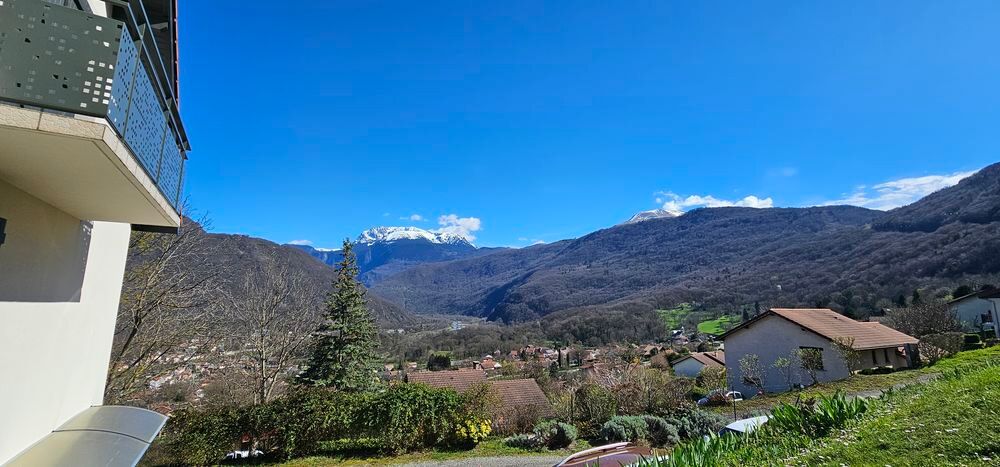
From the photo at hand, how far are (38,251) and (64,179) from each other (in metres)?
0.86

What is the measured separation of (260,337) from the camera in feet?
66.5

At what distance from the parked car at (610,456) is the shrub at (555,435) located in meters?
6.22

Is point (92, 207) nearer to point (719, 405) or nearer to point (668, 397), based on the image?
point (668, 397)

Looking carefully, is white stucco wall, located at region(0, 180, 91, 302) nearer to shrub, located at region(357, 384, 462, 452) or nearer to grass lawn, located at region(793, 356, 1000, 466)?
grass lawn, located at region(793, 356, 1000, 466)

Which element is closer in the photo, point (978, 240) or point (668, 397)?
point (668, 397)

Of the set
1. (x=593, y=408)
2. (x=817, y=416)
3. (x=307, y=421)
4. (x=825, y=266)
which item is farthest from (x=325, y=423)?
(x=825, y=266)

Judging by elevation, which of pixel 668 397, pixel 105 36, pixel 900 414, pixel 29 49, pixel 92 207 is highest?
pixel 105 36

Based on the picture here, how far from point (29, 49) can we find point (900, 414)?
10172 millimetres

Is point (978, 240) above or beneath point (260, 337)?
above

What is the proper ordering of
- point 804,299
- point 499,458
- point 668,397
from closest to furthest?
point 499,458, point 668,397, point 804,299

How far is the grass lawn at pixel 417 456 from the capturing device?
12539 millimetres

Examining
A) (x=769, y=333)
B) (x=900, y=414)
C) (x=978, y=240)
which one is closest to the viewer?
(x=900, y=414)

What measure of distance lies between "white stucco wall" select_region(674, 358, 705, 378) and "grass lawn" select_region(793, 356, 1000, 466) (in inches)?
1557

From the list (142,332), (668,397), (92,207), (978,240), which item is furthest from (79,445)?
(978,240)
